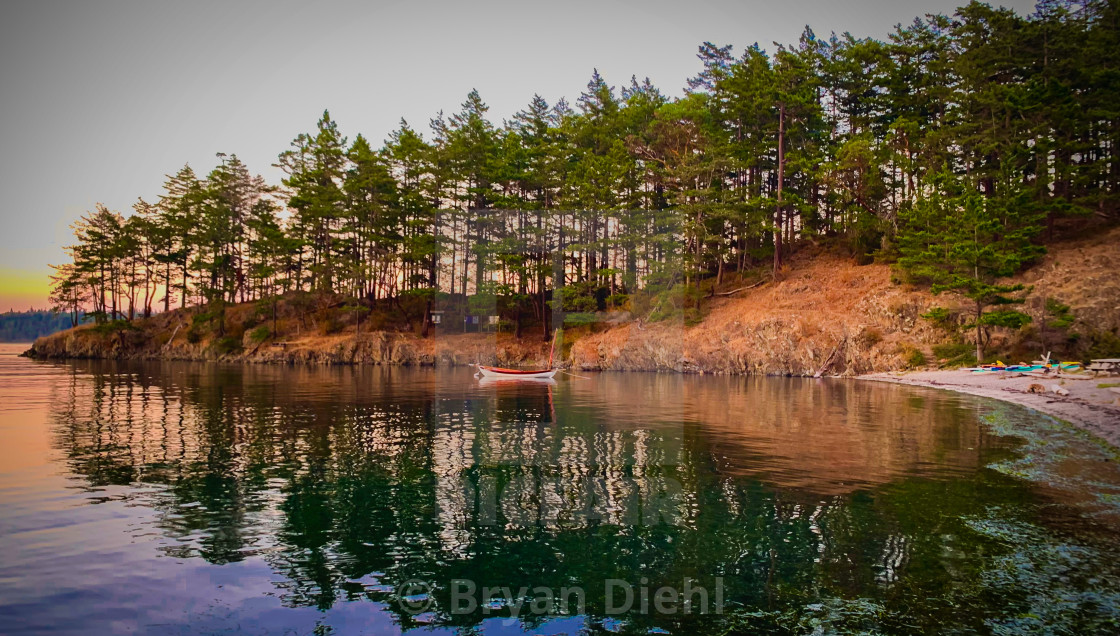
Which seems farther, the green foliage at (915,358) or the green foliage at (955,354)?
the green foliage at (915,358)

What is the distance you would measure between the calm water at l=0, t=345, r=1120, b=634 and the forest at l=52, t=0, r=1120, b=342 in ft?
96.7

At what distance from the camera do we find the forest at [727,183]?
1736 inches

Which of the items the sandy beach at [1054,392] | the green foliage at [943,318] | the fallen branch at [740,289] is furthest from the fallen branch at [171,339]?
the green foliage at [943,318]

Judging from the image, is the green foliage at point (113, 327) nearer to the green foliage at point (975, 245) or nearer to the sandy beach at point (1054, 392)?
the sandy beach at point (1054, 392)

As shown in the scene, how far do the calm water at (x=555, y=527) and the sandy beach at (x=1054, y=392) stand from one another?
145 centimetres

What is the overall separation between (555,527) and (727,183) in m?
56.9

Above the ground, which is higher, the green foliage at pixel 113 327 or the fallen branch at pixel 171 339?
the green foliage at pixel 113 327

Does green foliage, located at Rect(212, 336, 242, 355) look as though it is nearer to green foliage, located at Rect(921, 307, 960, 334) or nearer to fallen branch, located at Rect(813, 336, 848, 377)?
fallen branch, located at Rect(813, 336, 848, 377)

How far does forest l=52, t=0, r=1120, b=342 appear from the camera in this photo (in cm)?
4409

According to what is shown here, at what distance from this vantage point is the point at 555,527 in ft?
33.6

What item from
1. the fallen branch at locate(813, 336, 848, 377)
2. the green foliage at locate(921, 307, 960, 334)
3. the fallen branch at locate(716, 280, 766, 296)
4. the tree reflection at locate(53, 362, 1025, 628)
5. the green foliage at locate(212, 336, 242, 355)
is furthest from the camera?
the green foliage at locate(212, 336, 242, 355)

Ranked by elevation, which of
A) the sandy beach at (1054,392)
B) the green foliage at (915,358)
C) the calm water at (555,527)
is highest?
the green foliage at (915,358)

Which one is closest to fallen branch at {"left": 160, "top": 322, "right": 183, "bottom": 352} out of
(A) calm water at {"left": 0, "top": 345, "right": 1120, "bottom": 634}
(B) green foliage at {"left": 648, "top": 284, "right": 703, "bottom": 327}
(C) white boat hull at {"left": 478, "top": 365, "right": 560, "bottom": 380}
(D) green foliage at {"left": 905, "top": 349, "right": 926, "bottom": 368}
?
(C) white boat hull at {"left": 478, "top": 365, "right": 560, "bottom": 380}

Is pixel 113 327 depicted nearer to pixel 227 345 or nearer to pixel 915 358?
pixel 227 345
